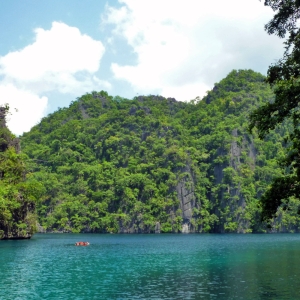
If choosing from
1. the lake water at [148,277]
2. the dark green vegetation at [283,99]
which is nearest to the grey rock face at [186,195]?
the lake water at [148,277]

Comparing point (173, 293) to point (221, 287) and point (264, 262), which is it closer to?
point (221, 287)

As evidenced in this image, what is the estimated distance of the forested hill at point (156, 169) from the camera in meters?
108

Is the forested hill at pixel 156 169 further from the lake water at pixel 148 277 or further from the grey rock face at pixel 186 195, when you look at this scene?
the lake water at pixel 148 277

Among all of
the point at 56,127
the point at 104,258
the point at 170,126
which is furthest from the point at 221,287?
the point at 56,127

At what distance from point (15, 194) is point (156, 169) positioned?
6239cm

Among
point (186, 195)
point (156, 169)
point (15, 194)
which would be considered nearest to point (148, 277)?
point (15, 194)

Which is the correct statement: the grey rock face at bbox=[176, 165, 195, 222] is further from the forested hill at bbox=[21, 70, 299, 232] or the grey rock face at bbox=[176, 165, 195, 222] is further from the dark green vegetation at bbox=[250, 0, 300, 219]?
the dark green vegetation at bbox=[250, 0, 300, 219]

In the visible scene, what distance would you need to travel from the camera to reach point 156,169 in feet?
390

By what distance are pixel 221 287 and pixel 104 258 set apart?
57.6 ft

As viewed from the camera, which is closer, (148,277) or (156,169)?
(148,277)

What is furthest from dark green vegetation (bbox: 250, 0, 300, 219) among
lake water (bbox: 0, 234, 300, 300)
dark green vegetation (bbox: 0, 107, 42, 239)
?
dark green vegetation (bbox: 0, 107, 42, 239)

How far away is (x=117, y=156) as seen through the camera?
127 meters

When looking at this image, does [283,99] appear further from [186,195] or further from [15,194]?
[186,195]

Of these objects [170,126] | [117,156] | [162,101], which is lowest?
[117,156]
